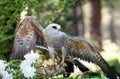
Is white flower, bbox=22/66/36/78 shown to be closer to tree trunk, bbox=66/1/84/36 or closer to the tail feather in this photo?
the tail feather

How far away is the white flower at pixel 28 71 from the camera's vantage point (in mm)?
6645

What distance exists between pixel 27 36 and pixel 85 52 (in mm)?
1510

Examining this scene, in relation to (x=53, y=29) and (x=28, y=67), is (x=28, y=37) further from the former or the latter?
(x=28, y=67)

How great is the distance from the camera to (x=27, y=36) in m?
9.36

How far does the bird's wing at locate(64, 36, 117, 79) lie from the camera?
26.4 ft

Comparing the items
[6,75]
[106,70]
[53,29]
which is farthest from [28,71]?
[106,70]

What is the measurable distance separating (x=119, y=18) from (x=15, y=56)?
53.9 meters

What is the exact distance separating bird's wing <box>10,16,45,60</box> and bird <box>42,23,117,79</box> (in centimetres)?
108

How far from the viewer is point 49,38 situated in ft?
25.4

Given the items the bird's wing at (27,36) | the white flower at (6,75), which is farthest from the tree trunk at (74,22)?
the white flower at (6,75)

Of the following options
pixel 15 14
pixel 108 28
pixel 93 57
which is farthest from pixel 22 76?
pixel 108 28

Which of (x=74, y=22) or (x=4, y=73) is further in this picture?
(x=74, y=22)

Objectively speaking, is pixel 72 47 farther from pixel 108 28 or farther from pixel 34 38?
pixel 108 28

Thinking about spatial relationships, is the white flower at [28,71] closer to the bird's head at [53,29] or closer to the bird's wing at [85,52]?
the bird's head at [53,29]
